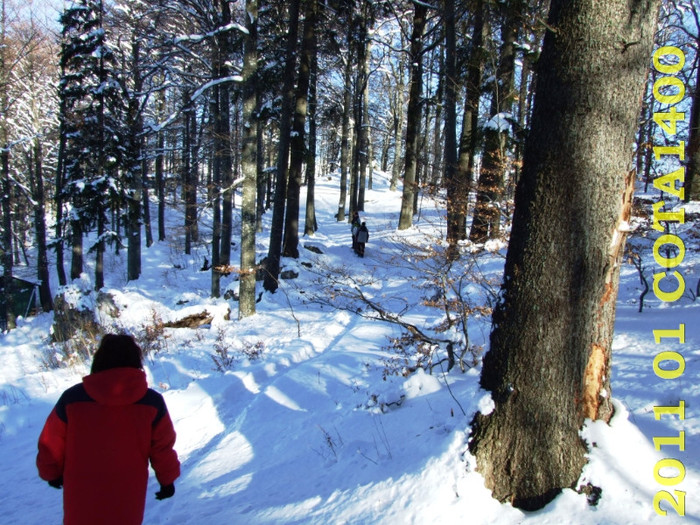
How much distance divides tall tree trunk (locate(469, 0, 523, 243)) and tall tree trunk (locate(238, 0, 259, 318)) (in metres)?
5.37

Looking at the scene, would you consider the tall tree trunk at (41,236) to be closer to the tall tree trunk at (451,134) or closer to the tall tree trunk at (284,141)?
the tall tree trunk at (284,141)

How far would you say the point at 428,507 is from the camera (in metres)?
2.47

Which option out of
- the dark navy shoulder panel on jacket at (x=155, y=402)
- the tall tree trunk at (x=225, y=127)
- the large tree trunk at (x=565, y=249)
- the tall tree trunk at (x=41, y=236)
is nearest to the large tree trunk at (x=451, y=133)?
the large tree trunk at (x=565, y=249)

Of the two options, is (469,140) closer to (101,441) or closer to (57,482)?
(101,441)

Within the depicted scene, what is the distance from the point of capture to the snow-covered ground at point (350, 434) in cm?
249

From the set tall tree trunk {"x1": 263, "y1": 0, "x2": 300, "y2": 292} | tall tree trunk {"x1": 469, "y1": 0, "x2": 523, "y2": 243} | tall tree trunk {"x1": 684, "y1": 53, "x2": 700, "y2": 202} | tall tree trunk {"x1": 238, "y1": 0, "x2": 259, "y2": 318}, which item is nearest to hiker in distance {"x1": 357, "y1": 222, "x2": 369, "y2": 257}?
tall tree trunk {"x1": 263, "y1": 0, "x2": 300, "y2": 292}

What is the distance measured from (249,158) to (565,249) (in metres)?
8.88

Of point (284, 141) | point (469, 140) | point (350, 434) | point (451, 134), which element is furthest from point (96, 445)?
point (451, 134)

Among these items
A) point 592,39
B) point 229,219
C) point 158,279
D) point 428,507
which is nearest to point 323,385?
point 428,507

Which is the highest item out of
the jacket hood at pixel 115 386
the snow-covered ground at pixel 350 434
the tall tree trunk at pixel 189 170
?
the tall tree trunk at pixel 189 170

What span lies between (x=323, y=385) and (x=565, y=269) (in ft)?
→ 12.1

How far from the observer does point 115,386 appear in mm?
2273

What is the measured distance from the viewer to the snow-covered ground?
8.16 feet

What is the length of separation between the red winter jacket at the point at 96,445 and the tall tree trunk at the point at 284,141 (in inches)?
329
